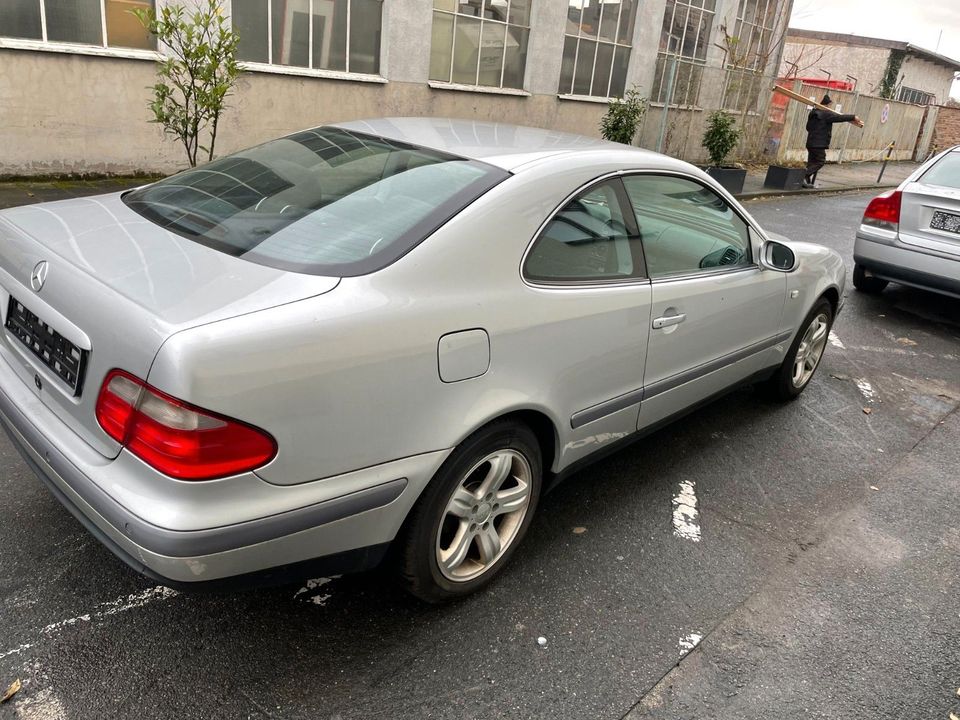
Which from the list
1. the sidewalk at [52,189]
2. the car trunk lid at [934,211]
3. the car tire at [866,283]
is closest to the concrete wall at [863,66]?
the car tire at [866,283]

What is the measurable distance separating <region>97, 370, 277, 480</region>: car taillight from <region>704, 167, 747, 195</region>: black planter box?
13.8 m

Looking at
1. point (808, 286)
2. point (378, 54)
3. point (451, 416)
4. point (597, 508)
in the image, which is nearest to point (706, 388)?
point (597, 508)

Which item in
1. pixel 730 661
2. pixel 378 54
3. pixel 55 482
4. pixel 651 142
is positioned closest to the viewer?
pixel 55 482

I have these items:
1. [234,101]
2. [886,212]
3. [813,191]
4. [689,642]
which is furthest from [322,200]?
[813,191]

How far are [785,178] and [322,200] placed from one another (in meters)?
15.3

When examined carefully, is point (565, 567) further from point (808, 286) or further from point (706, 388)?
point (808, 286)

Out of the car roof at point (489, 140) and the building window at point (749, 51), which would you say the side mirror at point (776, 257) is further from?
the building window at point (749, 51)

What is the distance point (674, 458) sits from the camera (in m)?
4.04

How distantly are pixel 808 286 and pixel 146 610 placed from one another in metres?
3.77

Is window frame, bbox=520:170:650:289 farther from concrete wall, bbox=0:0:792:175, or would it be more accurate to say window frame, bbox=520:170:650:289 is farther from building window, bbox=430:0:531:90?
building window, bbox=430:0:531:90

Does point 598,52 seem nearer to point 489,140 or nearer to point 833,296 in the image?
point 833,296

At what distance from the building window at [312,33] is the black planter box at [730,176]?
21.6 ft

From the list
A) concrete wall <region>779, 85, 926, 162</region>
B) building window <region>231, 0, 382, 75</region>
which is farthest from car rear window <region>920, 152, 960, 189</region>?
concrete wall <region>779, 85, 926, 162</region>

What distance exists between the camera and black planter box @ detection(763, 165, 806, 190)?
52.4 ft
